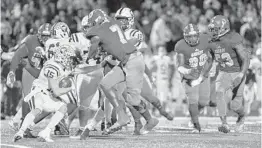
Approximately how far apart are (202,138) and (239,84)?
1960 mm

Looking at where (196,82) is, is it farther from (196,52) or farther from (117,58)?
(117,58)

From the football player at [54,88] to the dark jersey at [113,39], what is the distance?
1.59 ft

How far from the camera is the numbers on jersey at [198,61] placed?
1223 centimetres

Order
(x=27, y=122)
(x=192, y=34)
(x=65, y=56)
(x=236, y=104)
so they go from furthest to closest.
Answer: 1. (x=236, y=104)
2. (x=192, y=34)
3. (x=65, y=56)
4. (x=27, y=122)

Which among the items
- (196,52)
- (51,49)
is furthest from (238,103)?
(51,49)

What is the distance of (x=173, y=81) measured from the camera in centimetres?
Answer: 1948

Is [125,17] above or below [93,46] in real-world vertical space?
above

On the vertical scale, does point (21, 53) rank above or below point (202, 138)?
above

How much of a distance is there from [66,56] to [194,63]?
271cm

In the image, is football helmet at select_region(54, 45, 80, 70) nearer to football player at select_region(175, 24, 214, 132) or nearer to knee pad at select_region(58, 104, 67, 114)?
knee pad at select_region(58, 104, 67, 114)

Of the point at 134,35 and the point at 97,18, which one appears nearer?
the point at 97,18

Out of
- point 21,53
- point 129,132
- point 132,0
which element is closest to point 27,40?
point 21,53

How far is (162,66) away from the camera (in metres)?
18.3

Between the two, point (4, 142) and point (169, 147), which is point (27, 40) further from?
point (169, 147)
